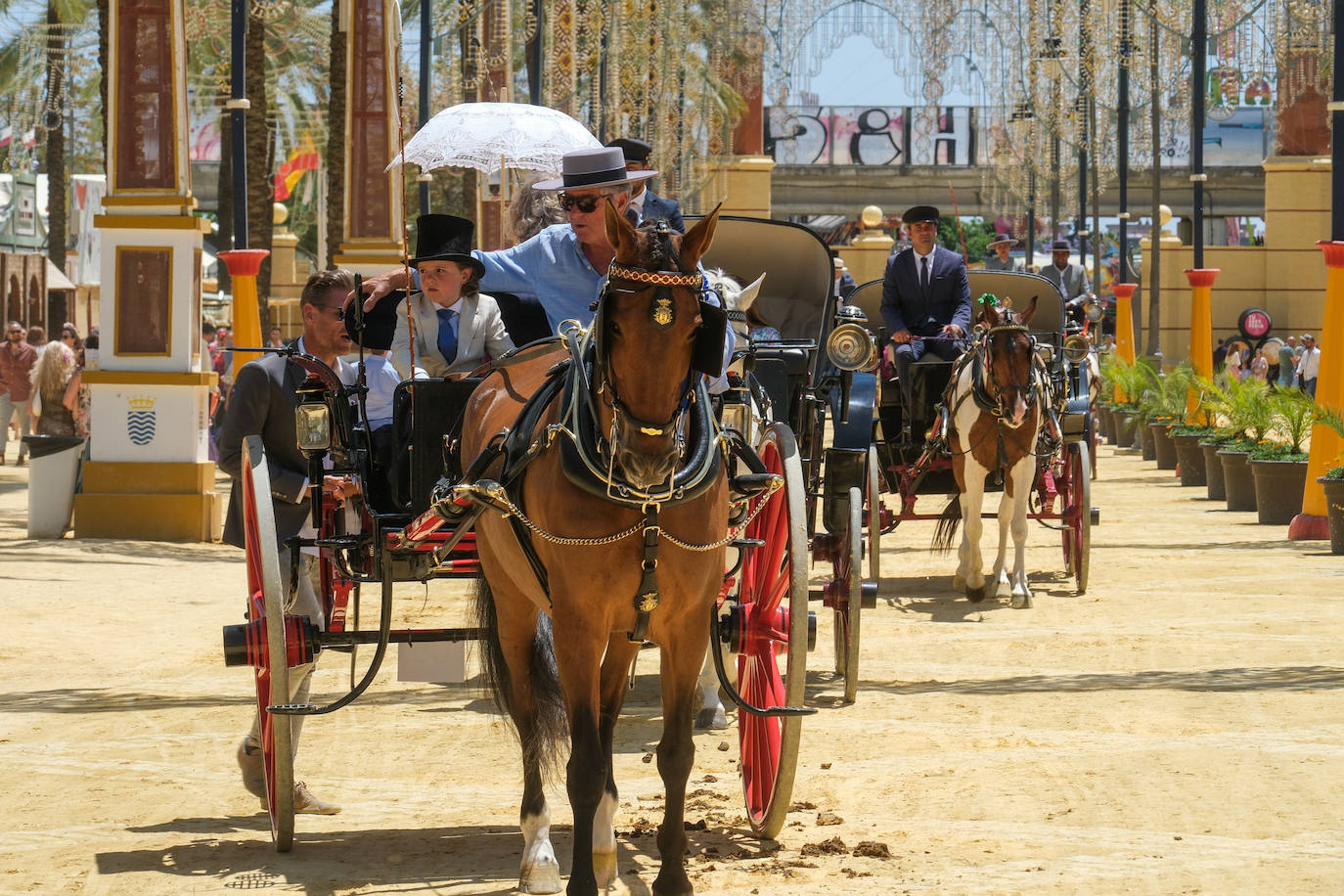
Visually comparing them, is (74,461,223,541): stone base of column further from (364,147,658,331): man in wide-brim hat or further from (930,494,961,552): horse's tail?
(364,147,658,331): man in wide-brim hat

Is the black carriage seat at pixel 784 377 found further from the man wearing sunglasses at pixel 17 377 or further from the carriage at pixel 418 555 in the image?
the man wearing sunglasses at pixel 17 377

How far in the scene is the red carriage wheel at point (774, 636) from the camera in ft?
19.1

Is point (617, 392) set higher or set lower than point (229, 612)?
higher

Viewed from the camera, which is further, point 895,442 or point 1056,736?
point 895,442

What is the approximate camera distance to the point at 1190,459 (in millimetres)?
22531

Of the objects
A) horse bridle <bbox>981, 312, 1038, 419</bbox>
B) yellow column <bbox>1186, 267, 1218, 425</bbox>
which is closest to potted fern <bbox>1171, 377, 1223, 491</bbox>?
yellow column <bbox>1186, 267, 1218, 425</bbox>

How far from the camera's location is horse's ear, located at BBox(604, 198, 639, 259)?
4.79m

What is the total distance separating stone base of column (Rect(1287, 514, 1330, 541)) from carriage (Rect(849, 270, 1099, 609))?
2583 mm

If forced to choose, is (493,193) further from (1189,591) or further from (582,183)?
(582,183)

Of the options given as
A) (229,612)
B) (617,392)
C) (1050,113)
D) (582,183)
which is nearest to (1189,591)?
(229,612)

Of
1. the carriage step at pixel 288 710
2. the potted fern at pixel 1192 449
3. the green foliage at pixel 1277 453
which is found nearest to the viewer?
the carriage step at pixel 288 710

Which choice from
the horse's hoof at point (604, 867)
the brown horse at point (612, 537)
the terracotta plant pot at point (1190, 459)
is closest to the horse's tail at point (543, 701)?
the brown horse at point (612, 537)

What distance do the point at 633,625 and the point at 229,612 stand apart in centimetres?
767

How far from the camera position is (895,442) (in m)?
13.2
